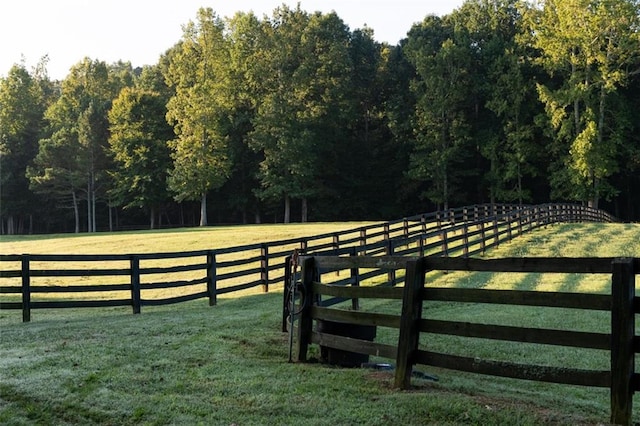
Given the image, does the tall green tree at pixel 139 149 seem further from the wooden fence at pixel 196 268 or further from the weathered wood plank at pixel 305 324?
the weathered wood plank at pixel 305 324

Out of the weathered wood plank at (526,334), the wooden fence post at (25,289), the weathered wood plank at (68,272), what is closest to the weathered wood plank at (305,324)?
the weathered wood plank at (526,334)

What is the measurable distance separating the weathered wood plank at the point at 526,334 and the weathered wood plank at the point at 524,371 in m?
0.20

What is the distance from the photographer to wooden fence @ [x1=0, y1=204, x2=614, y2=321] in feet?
36.2

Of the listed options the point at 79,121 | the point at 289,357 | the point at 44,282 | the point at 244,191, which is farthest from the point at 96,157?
the point at 289,357

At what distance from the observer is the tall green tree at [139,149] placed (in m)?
51.7

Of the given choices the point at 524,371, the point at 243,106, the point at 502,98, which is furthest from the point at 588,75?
the point at 524,371

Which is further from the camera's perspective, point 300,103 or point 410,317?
point 300,103

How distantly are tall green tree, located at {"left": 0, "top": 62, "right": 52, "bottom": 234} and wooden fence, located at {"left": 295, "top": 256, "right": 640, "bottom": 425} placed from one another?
186ft

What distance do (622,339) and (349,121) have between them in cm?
4975

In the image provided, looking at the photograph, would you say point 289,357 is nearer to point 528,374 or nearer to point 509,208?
point 528,374

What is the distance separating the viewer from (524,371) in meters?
4.61

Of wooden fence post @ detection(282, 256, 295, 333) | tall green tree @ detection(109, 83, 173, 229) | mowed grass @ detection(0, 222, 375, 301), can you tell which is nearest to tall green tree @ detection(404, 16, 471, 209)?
mowed grass @ detection(0, 222, 375, 301)

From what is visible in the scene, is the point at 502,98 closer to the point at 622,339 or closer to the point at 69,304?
the point at 69,304

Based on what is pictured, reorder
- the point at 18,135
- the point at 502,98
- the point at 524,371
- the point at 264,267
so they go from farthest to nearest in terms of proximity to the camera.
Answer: the point at 18,135, the point at 502,98, the point at 264,267, the point at 524,371
